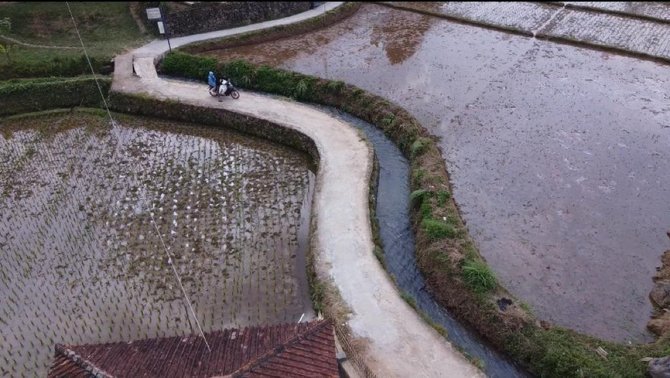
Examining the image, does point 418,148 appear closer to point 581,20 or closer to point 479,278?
point 479,278

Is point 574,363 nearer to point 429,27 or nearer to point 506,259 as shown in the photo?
point 506,259

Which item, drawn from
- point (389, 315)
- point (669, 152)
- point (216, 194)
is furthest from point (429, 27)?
point (389, 315)

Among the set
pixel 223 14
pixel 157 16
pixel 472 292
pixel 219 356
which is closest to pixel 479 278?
pixel 472 292

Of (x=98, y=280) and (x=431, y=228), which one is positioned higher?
(x=431, y=228)

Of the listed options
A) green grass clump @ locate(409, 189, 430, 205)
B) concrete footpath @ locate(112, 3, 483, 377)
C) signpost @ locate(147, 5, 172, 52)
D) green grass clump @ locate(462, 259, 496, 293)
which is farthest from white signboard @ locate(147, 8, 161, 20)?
green grass clump @ locate(462, 259, 496, 293)

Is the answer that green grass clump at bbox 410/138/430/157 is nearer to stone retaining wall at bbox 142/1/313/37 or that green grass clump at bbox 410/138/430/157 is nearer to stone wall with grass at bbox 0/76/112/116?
stone wall with grass at bbox 0/76/112/116

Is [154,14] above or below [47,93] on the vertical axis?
above
